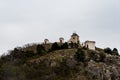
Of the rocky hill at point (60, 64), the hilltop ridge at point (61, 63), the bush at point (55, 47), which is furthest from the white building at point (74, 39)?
the rocky hill at point (60, 64)

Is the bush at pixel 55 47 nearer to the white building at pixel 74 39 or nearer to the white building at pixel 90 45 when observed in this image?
the white building at pixel 74 39

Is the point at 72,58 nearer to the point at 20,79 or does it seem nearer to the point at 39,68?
the point at 39,68

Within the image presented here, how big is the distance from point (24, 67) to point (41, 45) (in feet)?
74.4

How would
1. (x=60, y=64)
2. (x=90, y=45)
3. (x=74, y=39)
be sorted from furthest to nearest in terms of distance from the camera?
1. (x=74, y=39)
2. (x=90, y=45)
3. (x=60, y=64)

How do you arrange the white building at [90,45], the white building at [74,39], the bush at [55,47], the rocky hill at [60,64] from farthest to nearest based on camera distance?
the white building at [74,39], the white building at [90,45], the bush at [55,47], the rocky hill at [60,64]

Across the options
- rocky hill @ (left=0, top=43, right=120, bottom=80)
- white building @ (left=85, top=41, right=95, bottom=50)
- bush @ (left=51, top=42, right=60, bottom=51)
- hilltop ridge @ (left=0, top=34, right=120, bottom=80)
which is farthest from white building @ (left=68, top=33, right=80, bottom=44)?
rocky hill @ (left=0, top=43, right=120, bottom=80)

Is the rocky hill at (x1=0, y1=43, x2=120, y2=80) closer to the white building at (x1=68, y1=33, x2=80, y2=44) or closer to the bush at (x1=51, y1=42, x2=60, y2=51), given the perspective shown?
the bush at (x1=51, y1=42, x2=60, y2=51)

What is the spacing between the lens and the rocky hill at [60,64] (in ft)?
502

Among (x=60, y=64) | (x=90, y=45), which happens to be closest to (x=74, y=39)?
(x=90, y=45)

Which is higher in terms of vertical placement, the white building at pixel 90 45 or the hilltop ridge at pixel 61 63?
the white building at pixel 90 45

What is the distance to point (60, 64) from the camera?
15938cm

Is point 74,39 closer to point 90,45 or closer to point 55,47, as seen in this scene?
point 90,45

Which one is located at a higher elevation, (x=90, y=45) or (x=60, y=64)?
(x=90, y=45)

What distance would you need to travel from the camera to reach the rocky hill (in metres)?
153
